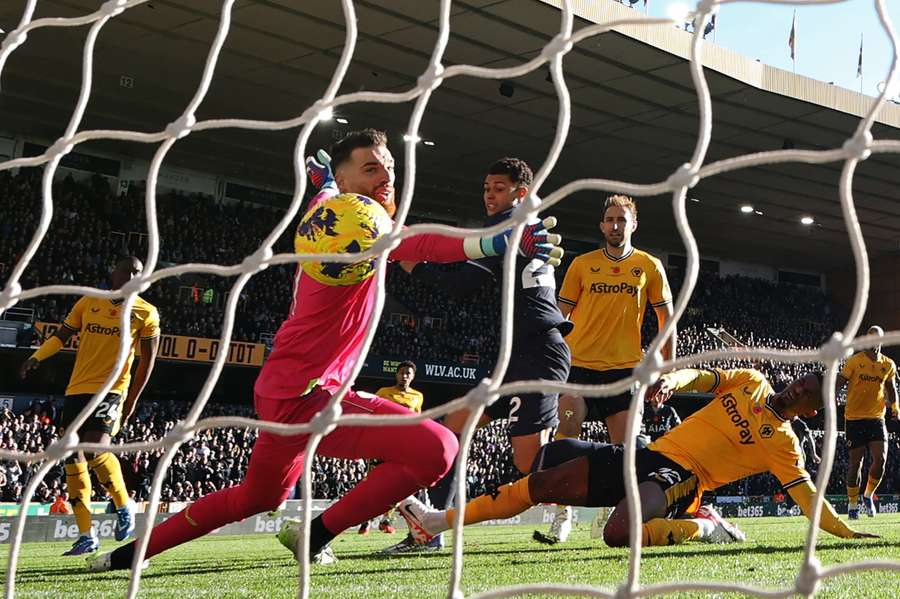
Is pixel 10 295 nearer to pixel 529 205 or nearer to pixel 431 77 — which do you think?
pixel 431 77

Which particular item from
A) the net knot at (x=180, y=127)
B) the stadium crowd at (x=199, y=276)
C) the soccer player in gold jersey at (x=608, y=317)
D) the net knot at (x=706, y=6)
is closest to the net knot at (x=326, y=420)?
the net knot at (x=180, y=127)

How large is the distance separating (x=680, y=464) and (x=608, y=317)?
158cm

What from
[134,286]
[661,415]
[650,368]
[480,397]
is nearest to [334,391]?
[134,286]

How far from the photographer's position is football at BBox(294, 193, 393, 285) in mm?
3314

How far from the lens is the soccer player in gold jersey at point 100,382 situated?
6.23m

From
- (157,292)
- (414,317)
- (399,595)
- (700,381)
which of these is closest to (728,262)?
(414,317)

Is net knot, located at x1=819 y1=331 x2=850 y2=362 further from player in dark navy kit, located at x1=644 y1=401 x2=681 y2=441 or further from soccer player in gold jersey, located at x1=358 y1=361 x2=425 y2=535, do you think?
soccer player in gold jersey, located at x1=358 y1=361 x2=425 y2=535

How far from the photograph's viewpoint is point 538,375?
547cm

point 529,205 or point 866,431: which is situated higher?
point 529,205

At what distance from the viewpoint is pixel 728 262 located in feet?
118

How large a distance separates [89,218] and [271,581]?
19906mm

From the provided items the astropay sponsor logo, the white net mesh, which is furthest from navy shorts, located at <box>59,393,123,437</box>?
the white net mesh

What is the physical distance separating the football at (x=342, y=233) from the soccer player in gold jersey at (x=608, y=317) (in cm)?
316

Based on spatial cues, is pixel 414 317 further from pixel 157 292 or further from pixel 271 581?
pixel 271 581
